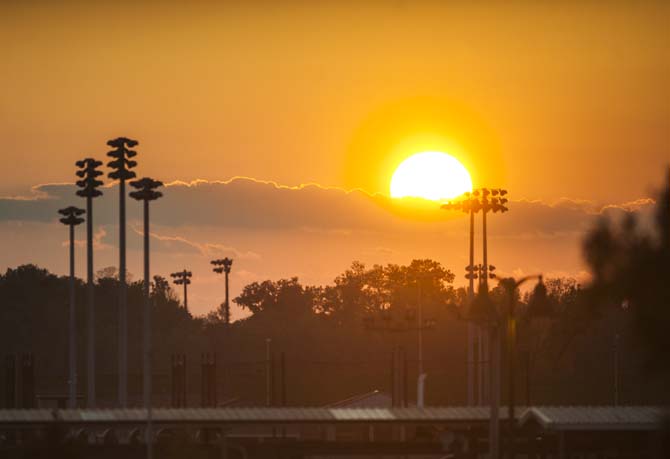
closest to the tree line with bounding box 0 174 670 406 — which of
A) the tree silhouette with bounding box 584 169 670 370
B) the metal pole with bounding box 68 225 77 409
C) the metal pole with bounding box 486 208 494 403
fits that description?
the metal pole with bounding box 486 208 494 403

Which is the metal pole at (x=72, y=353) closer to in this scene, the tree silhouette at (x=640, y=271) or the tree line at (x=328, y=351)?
the tree line at (x=328, y=351)

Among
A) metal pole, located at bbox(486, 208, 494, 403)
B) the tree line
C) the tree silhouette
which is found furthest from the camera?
the tree line

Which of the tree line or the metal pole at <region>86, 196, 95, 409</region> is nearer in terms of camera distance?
the metal pole at <region>86, 196, 95, 409</region>

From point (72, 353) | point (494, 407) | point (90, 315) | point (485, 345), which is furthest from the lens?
point (485, 345)

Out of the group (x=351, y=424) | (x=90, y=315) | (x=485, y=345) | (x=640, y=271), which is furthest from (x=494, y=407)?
(x=485, y=345)

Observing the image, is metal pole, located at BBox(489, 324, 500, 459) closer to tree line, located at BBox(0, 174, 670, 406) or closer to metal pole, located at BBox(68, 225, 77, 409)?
metal pole, located at BBox(68, 225, 77, 409)

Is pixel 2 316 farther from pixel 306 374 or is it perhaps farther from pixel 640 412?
pixel 640 412

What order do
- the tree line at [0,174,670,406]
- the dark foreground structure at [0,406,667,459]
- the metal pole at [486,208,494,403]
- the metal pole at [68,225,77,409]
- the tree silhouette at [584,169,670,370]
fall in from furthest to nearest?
the tree line at [0,174,670,406]
the metal pole at [486,208,494,403]
the metal pole at [68,225,77,409]
the dark foreground structure at [0,406,667,459]
the tree silhouette at [584,169,670,370]

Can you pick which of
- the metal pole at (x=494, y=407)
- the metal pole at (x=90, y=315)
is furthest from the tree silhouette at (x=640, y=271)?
the metal pole at (x=90, y=315)

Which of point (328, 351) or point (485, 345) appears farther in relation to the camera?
point (328, 351)

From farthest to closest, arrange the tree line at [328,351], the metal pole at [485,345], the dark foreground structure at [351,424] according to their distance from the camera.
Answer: the tree line at [328,351] → the metal pole at [485,345] → the dark foreground structure at [351,424]

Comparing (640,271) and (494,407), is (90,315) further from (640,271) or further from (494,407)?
(640,271)

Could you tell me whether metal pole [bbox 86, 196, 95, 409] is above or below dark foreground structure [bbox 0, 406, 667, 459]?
above

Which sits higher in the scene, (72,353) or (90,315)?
(90,315)
